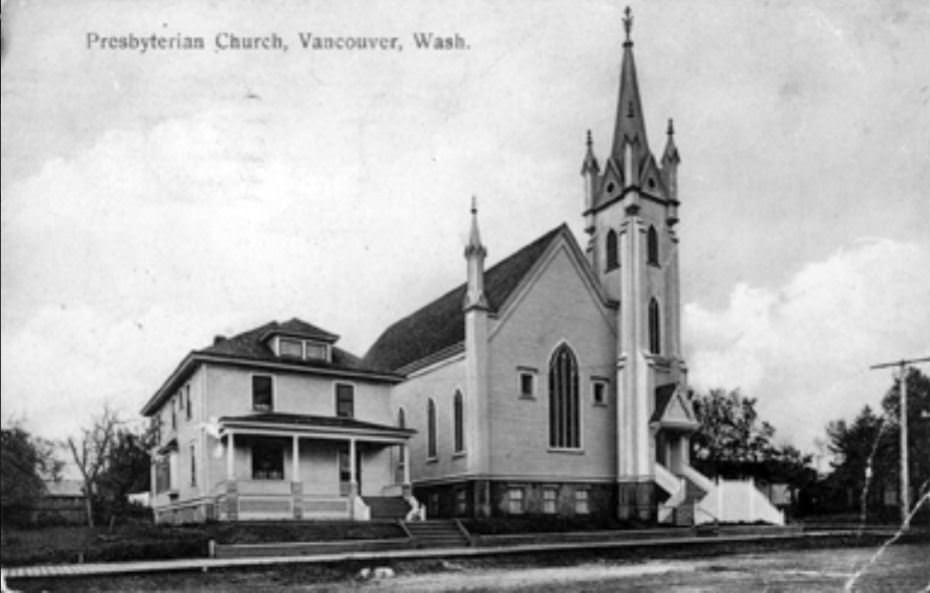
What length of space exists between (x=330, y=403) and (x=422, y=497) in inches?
270

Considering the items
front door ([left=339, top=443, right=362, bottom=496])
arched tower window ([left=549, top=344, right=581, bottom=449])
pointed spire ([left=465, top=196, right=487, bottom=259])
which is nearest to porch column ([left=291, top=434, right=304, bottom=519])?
front door ([left=339, top=443, right=362, bottom=496])

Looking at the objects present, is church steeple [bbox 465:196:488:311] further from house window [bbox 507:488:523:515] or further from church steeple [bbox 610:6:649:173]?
church steeple [bbox 610:6:649:173]

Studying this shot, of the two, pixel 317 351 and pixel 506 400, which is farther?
pixel 506 400

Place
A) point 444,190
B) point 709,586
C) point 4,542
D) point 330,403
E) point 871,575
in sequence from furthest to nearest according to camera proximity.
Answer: point 330,403 < point 4,542 < point 444,190 < point 871,575 < point 709,586

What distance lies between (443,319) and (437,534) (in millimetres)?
12740

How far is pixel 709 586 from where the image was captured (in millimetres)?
12992

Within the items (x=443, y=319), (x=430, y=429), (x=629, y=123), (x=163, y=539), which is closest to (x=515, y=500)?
(x=430, y=429)

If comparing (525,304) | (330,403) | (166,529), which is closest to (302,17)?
(166,529)

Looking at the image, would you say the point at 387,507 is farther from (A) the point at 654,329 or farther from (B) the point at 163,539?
(A) the point at 654,329

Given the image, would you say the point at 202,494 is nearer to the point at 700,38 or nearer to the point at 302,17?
the point at 302,17

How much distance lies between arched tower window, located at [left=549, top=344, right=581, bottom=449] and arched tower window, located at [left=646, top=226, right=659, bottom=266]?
502 cm

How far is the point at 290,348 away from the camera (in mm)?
25422

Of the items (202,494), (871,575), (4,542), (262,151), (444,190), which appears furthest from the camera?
(202,494)

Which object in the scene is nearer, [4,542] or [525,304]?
[4,542]
